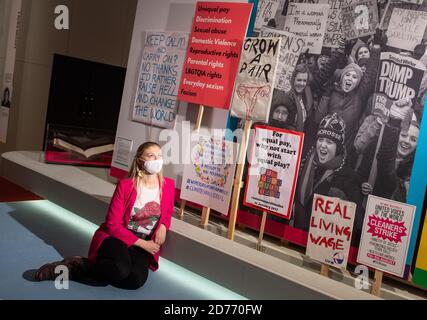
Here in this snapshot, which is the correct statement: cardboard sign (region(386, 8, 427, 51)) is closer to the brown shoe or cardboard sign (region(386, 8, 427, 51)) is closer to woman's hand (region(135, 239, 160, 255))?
woman's hand (region(135, 239, 160, 255))

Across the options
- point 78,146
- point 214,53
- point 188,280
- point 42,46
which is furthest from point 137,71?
point 42,46

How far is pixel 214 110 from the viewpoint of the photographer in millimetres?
4445

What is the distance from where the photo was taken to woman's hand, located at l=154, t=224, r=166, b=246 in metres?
3.59

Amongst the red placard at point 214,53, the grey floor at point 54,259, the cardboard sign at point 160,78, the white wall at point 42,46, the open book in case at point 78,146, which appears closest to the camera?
the grey floor at point 54,259

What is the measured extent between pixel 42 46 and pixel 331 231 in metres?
5.65

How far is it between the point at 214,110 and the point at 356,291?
206 cm

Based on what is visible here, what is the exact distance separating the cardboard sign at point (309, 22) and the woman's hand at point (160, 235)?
1787mm

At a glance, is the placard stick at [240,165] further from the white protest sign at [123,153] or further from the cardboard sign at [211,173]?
the white protest sign at [123,153]

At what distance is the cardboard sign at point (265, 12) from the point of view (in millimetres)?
4104

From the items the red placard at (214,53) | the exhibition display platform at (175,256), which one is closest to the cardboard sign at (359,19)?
the red placard at (214,53)

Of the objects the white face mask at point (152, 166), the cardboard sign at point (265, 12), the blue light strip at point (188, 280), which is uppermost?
the cardboard sign at point (265, 12)

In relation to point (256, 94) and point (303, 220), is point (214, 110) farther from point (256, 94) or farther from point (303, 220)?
point (303, 220)

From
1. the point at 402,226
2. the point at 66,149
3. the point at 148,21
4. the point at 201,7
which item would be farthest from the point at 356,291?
the point at 66,149

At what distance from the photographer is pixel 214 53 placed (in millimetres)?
4184
